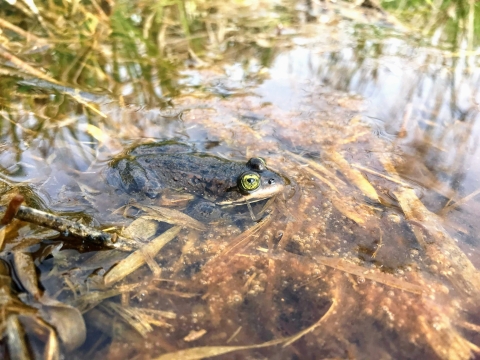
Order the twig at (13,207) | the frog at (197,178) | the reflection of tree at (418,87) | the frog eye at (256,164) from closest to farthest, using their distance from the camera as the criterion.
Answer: the twig at (13,207), the frog at (197,178), the frog eye at (256,164), the reflection of tree at (418,87)

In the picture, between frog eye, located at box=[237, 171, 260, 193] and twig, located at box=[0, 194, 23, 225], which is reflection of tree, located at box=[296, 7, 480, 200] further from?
twig, located at box=[0, 194, 23, 225]

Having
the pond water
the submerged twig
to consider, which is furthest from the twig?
the pond water

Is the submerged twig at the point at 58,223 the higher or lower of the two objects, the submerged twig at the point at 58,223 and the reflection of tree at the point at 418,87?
A: the higher

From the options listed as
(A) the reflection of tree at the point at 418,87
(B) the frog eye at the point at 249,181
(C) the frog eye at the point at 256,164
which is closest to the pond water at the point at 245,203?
(A) the reflection of tree at the point at 418,87

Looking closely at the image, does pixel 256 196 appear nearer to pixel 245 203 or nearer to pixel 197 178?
pixel 245 203

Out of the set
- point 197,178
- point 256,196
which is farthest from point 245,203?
point 197,178

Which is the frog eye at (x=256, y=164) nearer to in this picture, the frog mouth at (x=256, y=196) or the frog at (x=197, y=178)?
the frog at (x=197, y=178)
